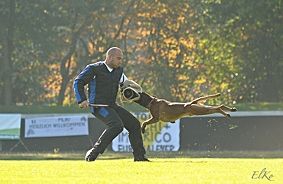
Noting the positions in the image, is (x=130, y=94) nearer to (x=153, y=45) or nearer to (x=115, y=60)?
(x=115, y=60)

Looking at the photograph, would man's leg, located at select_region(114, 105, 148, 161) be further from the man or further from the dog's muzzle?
the dog's muzzle

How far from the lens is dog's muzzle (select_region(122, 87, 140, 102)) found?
763cm

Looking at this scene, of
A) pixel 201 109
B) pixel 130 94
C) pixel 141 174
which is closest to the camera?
pixel 141 174

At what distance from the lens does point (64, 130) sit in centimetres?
1583

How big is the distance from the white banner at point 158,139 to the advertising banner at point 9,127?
10.8 feet

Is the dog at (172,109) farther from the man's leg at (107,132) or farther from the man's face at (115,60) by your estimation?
the man's face at (115,60)

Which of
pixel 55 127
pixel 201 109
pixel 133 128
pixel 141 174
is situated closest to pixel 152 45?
pixel 55 127

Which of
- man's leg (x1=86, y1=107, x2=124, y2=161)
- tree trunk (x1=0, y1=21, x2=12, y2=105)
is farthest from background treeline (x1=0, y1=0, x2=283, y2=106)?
man's leg (x1=86, y1=107, x2=124, y2=161)

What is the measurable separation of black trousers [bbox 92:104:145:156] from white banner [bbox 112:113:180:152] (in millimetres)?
7513

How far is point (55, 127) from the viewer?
15.8 meters

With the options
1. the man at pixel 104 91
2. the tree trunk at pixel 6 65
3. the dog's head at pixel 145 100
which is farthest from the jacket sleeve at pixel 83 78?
the tree trunk at pixel 6 65

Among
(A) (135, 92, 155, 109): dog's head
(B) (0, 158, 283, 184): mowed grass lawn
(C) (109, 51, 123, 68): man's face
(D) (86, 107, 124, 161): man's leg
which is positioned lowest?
(B) (0, 158, 283, 184): mowed grass lawn

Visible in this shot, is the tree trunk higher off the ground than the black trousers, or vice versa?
the tree trunk

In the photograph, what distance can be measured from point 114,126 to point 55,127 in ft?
28.4
